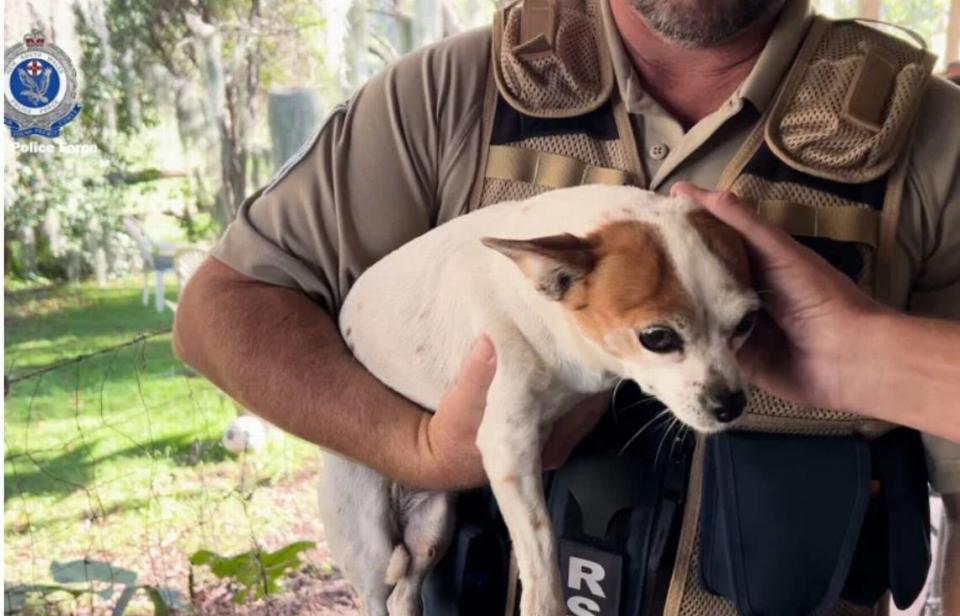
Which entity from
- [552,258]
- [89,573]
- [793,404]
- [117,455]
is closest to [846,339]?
[793,404]

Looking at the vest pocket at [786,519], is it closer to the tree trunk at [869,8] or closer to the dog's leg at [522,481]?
the dog's leg at [522,481]

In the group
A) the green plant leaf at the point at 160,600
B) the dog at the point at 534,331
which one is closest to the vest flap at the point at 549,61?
the dog at the point at 534,331

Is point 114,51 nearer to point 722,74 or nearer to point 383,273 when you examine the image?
point 383,273

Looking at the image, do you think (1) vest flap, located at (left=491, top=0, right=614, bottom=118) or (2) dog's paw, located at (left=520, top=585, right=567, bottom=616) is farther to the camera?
(1) vest flap, located at (left=491, top=0, right=614, bottom=118)

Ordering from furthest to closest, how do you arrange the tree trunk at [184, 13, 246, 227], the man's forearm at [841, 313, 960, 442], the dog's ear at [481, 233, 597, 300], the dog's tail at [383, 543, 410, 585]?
the tree trunk at [184, 13, 246, 227]
the dog's tail at [383, 543, 410, 585]
the man's forearm at [841, 313, 960, 442]
the dog's ear at [481, 233, 597, 300]

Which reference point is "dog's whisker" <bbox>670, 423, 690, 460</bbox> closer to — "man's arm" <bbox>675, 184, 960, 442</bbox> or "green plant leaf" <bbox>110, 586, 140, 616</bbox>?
"man's arm" <bbox>675, 184, 960, 442</bbox>

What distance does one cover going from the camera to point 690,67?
121 centimetres

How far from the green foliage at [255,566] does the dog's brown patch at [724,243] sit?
150cm

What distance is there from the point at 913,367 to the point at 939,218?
245mm

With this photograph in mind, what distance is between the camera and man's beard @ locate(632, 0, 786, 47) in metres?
1.14

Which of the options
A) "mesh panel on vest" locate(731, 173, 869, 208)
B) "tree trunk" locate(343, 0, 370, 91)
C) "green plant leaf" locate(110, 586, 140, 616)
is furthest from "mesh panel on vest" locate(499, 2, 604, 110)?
"green plant leaf" locate(110, 586, 140, 616)

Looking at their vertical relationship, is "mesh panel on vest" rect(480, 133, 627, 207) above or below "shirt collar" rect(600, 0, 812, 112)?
below

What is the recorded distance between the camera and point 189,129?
2100 millimetres

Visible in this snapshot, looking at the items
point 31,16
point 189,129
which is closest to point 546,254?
point 189,129
